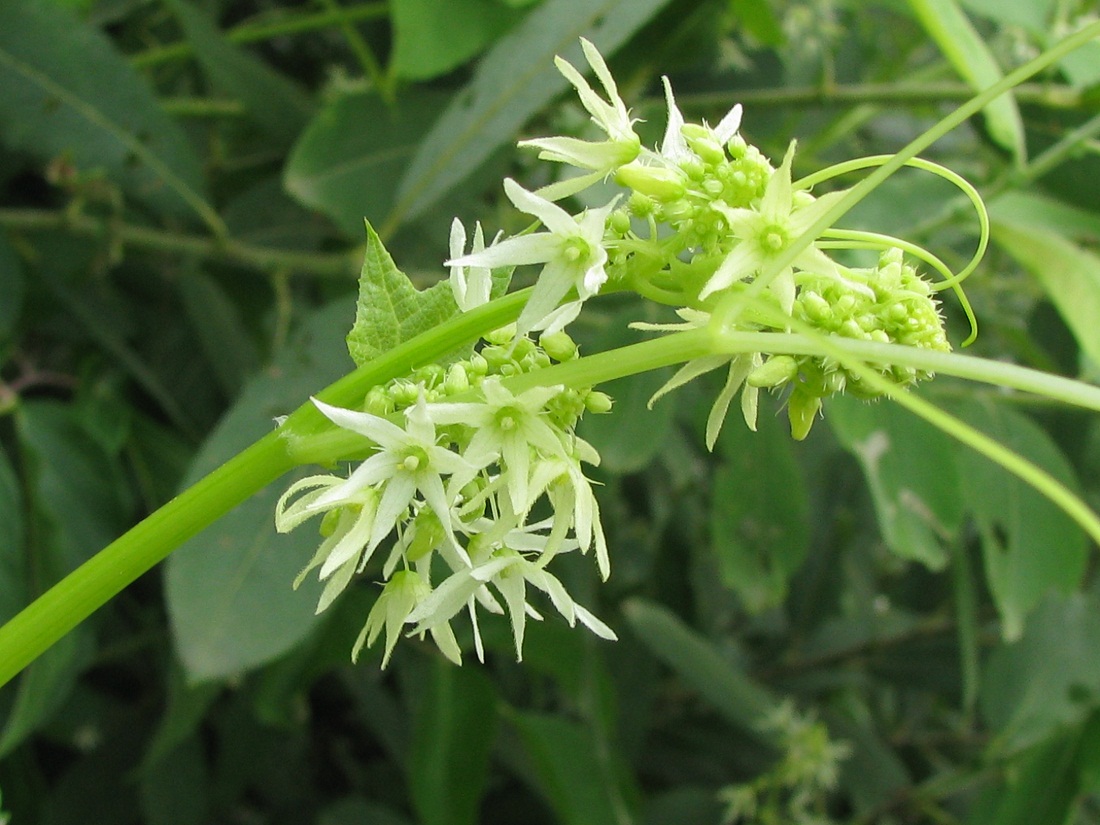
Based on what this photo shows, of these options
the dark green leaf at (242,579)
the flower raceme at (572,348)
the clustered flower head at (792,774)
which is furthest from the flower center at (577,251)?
the clustered flower head at (792,774)

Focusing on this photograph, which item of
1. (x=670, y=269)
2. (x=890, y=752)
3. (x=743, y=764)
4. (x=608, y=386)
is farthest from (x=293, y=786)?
(x=670, y=269)

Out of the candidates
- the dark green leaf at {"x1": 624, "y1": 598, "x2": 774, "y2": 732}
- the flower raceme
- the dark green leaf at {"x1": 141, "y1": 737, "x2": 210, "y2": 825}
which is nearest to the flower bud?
the flower raceme

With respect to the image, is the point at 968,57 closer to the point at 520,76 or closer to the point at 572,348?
the point at 520,76

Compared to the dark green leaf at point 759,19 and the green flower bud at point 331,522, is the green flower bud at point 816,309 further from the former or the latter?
the dark green leaf at point 759,19

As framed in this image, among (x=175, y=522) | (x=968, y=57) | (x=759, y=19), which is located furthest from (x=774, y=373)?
(x=759, y=19)

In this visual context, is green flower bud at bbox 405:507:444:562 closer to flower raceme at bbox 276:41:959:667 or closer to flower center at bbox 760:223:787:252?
flower raceme at bbox 276:41:959:667

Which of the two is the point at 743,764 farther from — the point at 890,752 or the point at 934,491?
the point at 934,491
